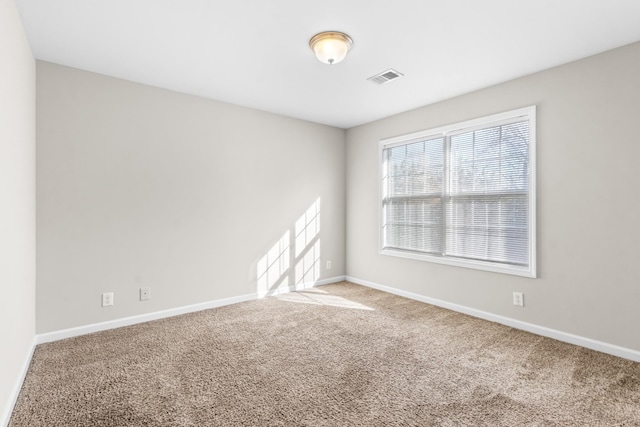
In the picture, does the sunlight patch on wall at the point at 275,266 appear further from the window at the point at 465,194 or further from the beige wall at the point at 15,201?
the beige wall at the point at 15,201

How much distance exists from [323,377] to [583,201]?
268cm

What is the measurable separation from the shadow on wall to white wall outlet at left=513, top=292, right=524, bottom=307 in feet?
8.65

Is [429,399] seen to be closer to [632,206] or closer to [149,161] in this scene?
[632,206]

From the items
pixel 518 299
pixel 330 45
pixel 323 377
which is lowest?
pixel 323 377

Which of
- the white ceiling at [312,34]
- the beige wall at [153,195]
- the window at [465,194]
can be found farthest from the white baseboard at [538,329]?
the white ceiling at [312,34]

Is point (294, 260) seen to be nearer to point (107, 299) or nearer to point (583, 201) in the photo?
point (107, 299)

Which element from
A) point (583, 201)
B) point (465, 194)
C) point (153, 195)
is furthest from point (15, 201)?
point (583, 201)

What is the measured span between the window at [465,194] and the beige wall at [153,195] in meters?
1.38

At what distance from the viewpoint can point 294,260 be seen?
15.3 feet

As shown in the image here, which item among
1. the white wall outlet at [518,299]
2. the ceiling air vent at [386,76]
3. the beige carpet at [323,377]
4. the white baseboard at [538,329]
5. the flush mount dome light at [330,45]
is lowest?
the beige carpet at [323,377]

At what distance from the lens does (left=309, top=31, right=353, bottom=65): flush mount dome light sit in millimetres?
2418

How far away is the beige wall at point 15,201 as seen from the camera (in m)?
1.76

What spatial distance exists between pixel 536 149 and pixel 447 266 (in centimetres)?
158

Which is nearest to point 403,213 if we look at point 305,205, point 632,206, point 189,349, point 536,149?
point 305,205
